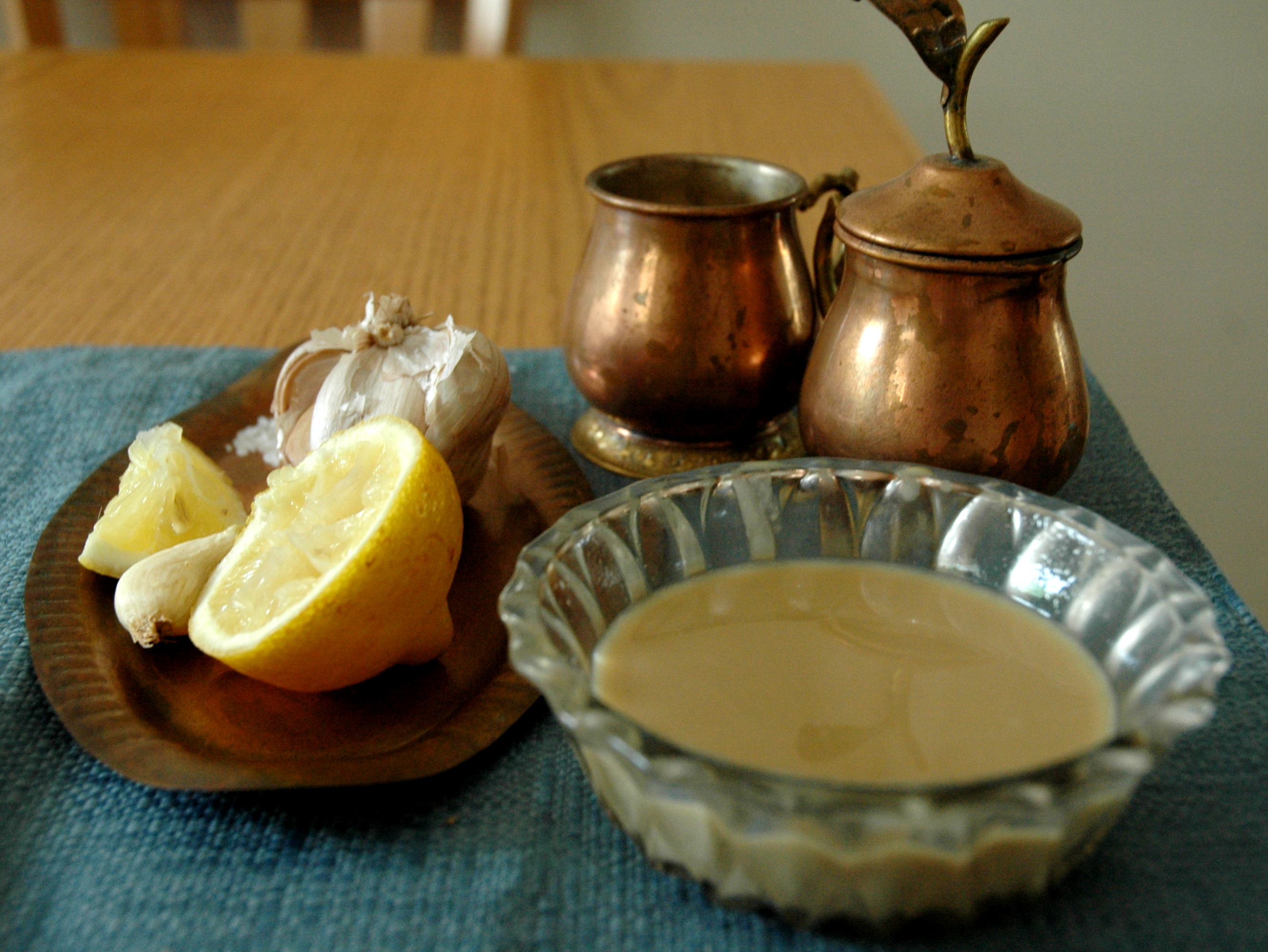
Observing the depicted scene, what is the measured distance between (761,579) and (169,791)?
0.85 ft

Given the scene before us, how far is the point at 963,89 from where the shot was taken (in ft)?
1.88

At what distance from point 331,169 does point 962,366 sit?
88cm

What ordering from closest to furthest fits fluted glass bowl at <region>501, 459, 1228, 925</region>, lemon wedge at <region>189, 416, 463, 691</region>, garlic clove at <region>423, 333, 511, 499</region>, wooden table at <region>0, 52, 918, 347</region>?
1. fluted glass bowl at <region>501, 459, 1228, 925</region>
2. lemon wedge at <region>189, 416, 463, 691</region>
3. garlic clove at <region>423, 333, 511, 499</region>
4. wooden table at <region>0, 52, 918, 347</region>

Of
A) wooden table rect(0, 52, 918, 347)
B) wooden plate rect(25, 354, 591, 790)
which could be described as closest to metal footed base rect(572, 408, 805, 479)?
wooden plate rect(25, 354, 591, 790)

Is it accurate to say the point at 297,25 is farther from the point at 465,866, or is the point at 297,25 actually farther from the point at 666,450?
the point at 465,866

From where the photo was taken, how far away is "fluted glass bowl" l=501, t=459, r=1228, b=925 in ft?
1.16

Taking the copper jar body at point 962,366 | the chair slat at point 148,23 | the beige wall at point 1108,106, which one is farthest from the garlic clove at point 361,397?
the beige wall at point 1108,106

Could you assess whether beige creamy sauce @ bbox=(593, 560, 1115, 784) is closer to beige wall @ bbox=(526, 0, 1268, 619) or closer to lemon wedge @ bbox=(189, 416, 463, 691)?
lemon wedge @ bbox=(189, 416, 463, 691)

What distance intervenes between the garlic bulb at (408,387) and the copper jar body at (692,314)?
73mm

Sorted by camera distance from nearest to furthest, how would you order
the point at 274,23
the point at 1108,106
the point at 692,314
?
the point at 692,314, the point at 274,23, the point at 1108,106

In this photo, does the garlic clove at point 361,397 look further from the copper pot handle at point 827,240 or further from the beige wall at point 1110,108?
the beige wall at point 1110,108

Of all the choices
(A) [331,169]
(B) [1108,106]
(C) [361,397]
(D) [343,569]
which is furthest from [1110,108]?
(D) [343,569]

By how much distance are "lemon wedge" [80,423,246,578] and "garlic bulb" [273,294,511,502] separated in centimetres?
5

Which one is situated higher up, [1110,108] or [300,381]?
[300,381]
